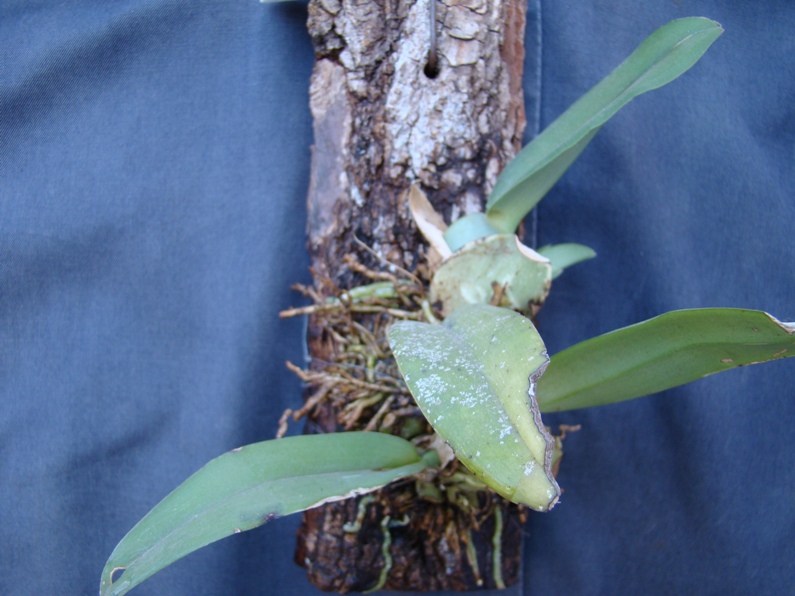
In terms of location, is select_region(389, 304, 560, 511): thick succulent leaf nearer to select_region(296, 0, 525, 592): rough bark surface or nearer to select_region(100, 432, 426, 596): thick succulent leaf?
select_region(100, 432, 426, 596): thick succulent leaf

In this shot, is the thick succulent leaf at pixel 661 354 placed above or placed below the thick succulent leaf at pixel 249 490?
above

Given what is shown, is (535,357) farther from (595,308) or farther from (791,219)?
(791,219)

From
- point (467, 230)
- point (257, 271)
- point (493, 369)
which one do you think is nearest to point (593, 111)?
point (467, 230)

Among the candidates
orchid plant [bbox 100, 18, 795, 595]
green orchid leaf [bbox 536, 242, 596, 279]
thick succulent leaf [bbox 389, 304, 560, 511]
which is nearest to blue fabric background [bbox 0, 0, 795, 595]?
green orchid leaf [bbox 536, 242, 596, 279]

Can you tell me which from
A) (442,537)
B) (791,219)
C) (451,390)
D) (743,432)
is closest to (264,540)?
(442,537)

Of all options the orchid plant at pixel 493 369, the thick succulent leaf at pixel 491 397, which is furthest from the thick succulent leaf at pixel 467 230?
the thick succulent leaf at pixel 491 397

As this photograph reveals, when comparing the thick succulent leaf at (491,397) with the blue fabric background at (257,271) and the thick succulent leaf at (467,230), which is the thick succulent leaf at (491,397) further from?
the blue fabric background at (257,271)
